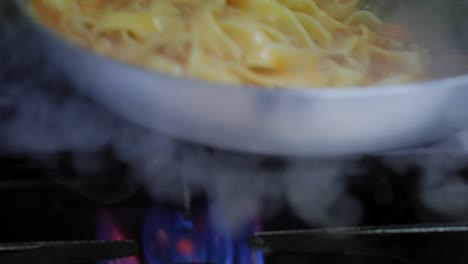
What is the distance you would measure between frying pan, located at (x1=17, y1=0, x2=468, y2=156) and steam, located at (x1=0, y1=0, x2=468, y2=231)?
0.14m

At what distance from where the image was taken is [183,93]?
97 cm

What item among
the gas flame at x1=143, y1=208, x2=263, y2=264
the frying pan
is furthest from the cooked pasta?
the gas flame at x1=143, y1=208, x2=263, y2=264

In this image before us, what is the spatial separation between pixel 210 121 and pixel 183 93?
88 mm

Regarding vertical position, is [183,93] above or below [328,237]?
above

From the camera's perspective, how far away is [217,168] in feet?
4.18

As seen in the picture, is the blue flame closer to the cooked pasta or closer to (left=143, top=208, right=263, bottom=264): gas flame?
(left=143, top=208, right=263, bottom=264): gas flame

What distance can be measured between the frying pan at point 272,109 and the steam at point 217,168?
0.45 feet

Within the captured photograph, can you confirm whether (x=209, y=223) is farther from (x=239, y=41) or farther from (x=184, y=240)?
(x=239, y=41)

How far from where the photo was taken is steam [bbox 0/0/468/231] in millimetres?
1235

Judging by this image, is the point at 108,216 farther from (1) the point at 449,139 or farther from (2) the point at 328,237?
(1) the point at 449,139

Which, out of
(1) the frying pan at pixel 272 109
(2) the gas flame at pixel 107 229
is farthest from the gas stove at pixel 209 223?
(1) the frying pan at pixel 272 109

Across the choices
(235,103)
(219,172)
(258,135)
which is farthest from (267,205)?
(235,103)

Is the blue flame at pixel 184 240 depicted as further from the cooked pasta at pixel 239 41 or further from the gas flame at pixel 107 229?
the cooked pasta at pixel 239 41

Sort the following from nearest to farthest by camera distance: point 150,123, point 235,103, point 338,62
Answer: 1. point 235,103
2. point 150,123
3. point 338,62
